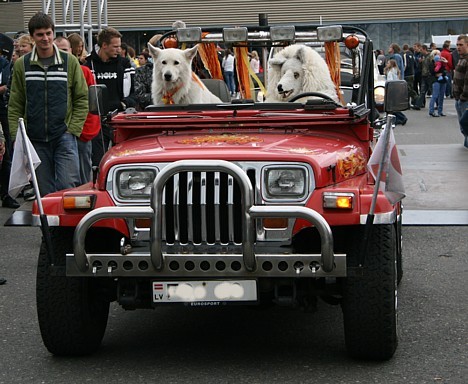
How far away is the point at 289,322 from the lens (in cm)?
688

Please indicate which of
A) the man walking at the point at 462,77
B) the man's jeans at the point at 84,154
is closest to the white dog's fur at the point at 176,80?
the man's jeans at the point at 84,154

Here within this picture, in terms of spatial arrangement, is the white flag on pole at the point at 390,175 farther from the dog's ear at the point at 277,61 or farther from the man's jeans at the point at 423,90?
the man's jeans at the point at 423,90

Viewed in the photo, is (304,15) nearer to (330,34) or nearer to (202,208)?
(330,34)

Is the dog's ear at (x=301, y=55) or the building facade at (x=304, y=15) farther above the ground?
the dog's ear at (x=301, y=55)

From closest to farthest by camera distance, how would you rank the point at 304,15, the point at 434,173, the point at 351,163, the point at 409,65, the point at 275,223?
the point at 275,223
the point at 351,163
the point at 434,173
the point at 409,65
the point at 304,15

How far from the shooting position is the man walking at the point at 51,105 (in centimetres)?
916

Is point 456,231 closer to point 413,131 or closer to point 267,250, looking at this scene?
point 267,250

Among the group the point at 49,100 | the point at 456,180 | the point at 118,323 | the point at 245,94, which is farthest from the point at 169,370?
the point at 456,180

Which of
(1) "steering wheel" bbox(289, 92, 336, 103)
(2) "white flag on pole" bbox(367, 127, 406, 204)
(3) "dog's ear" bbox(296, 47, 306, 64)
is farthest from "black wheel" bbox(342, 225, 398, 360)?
(3) "dog's ear" bbox(296, 47, 306, 64)

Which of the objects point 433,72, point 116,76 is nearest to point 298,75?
point 116,76

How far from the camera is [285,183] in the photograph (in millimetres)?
5648

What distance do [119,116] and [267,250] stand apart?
5.49 feet

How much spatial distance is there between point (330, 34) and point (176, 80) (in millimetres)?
1229

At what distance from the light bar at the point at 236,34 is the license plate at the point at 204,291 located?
2.76 metres
